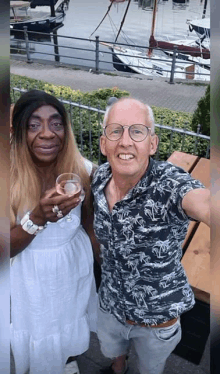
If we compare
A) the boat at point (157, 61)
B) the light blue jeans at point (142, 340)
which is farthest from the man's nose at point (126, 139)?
the boat at point (157, 61)

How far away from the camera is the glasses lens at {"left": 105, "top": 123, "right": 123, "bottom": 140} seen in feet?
4.16

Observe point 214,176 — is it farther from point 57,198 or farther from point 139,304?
point 139,304

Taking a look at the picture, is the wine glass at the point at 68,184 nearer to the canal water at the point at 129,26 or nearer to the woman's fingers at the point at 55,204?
the woman's fingers at the point at 55,204

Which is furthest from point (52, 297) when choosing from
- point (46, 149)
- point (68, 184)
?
point (46, 149)

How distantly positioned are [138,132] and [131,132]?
0.03 meters

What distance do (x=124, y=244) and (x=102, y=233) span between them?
13 cm

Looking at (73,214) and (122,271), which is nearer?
(122,271)

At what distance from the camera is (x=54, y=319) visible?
1754mm

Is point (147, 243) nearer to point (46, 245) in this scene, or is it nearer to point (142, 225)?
point (142, 225)

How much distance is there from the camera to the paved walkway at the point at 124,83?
11684 millimetres

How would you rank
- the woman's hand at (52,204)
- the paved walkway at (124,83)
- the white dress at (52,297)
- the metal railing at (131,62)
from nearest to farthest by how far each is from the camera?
the woman's hand at (52,204) → the white dress at (52,297) → the metal railing at (131,62) → the paved walkway at (124,83)

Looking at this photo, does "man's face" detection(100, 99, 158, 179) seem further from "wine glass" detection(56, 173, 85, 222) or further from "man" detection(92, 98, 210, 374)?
"wine glass" detection(56, 173, 85, 222)

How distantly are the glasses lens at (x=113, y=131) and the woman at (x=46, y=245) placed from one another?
0.74 ft

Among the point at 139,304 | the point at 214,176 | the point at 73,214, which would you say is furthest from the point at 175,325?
the point at 214,176
